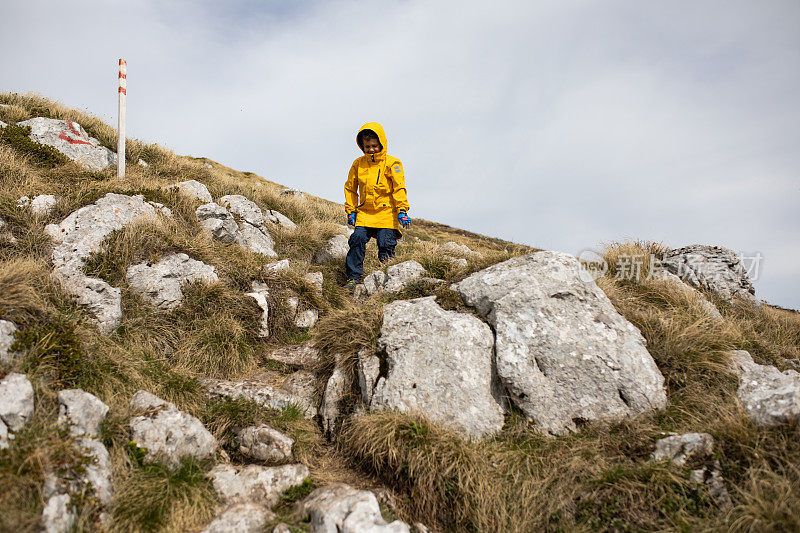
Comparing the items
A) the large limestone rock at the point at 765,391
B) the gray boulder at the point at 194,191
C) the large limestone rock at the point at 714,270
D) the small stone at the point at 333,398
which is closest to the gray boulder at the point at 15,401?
the small stone at the point at 333,398

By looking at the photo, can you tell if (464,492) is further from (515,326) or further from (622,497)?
(515,326)

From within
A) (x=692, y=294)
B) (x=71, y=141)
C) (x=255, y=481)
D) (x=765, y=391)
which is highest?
(x=71, y=141)

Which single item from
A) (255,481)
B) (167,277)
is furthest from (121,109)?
(255,481)

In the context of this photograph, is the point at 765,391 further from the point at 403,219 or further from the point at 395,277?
the point at 403,219

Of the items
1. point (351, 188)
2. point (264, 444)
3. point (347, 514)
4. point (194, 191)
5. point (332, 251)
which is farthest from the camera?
point (332, 251)

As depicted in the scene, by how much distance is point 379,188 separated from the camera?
7484mm

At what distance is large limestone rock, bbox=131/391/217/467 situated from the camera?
360 cm

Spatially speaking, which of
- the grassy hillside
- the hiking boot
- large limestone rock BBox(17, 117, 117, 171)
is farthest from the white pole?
the hiking boot

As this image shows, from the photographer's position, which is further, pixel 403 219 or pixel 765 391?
pixel 403 219

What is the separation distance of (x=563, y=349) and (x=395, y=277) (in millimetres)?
3099

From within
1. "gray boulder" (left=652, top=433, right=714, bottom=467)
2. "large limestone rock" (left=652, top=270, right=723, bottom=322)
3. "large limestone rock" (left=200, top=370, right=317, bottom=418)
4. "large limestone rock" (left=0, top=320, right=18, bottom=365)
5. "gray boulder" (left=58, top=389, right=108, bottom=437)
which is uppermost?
"large limestone rock" (left=652, top=270, right=723, bottom=322)

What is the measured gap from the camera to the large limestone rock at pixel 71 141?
8.96m

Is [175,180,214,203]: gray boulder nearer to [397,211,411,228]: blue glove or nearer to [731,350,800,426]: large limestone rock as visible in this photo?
[397,211,411,228]: blue glove

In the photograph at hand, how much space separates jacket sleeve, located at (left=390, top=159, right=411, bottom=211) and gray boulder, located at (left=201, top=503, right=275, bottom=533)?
17.2 feet
